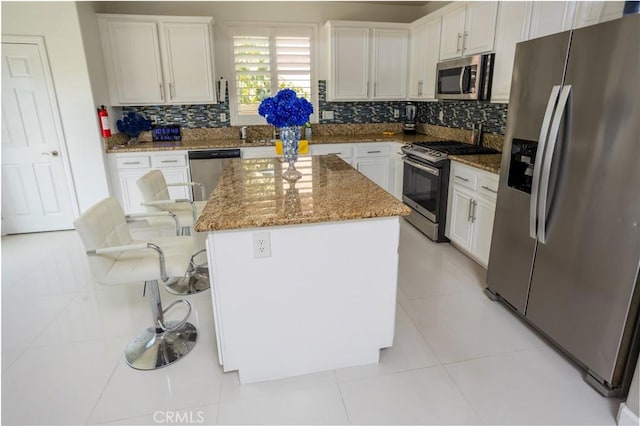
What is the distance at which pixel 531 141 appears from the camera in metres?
2.09

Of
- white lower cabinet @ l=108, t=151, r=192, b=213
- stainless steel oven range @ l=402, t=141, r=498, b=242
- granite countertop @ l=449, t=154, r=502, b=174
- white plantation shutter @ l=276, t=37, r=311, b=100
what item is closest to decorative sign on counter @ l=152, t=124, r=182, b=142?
white lower cabinet @ l=108, t=151, r=192, b=213

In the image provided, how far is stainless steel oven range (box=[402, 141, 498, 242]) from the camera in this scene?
11.3ft

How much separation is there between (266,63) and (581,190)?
3941 mm

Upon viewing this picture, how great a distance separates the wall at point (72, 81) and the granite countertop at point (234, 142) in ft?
0.93

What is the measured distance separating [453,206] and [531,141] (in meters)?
1.37

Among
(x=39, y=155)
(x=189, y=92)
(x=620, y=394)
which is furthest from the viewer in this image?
(x=189, y=92)

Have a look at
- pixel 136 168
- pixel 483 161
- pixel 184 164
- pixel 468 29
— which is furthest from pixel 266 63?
pixel 483 161

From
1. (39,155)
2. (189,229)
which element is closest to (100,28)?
(39,155)

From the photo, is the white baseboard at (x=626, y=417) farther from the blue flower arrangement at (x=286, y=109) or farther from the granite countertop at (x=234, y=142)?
the granite countertop at (x=234, y=142)

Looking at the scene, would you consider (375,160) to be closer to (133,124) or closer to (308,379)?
(133,124)

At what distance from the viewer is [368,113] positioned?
17.0 feet

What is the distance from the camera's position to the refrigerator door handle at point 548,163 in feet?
6.00

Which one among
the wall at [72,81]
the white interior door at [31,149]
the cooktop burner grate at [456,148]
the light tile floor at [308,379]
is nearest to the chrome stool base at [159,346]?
the light tile floor at [308,379]

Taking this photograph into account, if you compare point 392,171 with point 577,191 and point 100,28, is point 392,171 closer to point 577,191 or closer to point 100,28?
point 577,191
